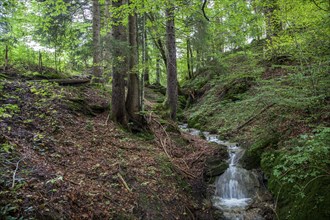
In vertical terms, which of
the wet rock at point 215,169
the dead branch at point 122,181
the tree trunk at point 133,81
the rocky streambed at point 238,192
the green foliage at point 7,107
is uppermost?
the tree trunk at point 133,81

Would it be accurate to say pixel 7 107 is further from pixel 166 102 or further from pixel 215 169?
pixel 166 102

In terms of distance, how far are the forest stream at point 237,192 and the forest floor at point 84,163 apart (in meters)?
0.54

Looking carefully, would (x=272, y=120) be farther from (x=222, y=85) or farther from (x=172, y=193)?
(x=222, y=85)

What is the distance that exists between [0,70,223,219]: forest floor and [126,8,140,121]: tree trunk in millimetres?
882

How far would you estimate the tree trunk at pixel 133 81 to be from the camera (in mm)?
8594

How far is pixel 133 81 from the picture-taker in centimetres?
870

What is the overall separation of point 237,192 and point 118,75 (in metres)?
5.39

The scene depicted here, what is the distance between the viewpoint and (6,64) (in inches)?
354

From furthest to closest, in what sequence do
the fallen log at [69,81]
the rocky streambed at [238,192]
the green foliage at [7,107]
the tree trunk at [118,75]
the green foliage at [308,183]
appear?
the fallen log at [69,81]
the tree trunk at [118,75]
the rocky streambed at [238,192]
the green foliage at [308,183]
the green foliage at [7,107]

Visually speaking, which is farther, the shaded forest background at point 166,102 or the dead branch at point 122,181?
the dead branch at point 122,181

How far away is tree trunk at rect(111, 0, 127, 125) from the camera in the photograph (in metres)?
7.83

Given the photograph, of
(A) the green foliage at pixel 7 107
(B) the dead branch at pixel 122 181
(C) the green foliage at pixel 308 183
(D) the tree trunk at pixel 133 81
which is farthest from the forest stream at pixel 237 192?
(A) the green foliage at pixel 7 107

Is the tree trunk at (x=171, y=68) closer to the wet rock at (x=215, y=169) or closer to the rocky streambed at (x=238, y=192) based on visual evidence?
the wet rock at (x=215, y=169)

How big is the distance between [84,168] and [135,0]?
208 inches
